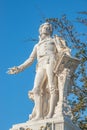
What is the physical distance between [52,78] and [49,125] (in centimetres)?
160

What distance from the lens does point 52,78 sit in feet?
44.3

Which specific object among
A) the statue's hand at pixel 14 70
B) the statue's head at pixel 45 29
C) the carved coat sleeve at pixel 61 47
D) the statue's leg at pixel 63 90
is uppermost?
the statue's head at pixel 45 29

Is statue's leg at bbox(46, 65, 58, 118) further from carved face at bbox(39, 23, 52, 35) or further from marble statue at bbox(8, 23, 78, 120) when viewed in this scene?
carved face at bbox(39, 23, 52, 35)

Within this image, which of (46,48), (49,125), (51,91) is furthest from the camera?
(46,48)

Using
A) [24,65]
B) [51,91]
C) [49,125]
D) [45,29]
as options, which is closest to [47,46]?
[45,29]

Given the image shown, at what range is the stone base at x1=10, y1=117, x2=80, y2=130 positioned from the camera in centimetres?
1242

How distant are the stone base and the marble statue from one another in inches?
10.8

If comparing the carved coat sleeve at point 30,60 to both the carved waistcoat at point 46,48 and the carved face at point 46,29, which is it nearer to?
the carved waistcoat at point 46,48

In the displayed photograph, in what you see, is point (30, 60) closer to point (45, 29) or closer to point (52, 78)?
point (45, 29)

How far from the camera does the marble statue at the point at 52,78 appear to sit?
518 inches

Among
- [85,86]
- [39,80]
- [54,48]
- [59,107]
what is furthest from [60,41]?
[85,86]

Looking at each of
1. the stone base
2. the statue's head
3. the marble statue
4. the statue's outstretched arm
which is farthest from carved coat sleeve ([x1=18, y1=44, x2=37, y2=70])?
the stone base

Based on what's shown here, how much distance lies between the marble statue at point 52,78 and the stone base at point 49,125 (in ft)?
0.90

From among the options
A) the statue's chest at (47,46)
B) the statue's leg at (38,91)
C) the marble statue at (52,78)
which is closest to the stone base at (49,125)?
the marble statue at (52,78)
